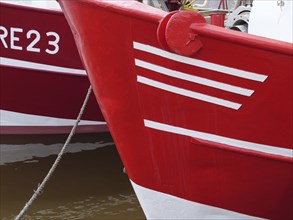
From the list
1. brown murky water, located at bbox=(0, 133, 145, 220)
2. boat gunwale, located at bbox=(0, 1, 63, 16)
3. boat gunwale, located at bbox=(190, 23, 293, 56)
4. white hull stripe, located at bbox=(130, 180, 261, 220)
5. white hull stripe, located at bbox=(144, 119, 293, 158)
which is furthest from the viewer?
boat gunwale, located at bbox=(0, 1, 63, 16)

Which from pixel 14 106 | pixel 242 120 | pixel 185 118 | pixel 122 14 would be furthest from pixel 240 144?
pixel 14 106

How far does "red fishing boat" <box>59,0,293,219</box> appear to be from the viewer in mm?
2975

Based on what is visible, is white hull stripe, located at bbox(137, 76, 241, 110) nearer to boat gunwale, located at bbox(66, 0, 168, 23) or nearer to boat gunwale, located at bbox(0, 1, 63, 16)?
boat gunwale, located at bbox(66, 0, 168, 23)

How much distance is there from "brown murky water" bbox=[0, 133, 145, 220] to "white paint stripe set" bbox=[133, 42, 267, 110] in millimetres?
2202

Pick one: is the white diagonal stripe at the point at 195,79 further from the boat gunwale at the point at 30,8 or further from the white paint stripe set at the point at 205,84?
the boat gunwale at the point at 30,8

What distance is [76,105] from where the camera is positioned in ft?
20.1

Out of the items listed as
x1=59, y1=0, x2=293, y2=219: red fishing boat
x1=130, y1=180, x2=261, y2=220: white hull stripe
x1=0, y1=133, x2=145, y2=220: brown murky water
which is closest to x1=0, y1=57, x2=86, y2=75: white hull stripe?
x1=0, y1=133, x2=145, y2=220: brown murky water

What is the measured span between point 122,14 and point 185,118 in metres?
0.70

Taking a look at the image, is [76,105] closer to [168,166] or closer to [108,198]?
[108,198]

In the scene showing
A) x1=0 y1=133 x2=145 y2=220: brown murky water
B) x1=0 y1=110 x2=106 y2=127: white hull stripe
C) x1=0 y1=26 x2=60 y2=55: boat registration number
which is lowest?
x1=0 y1=133 x2=145 y2=220: brown murky water

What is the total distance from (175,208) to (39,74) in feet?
9.49

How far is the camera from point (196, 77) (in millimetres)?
3068

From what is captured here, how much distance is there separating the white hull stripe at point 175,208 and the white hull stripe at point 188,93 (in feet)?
2.40

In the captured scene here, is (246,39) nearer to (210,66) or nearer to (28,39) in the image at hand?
(210,66)
